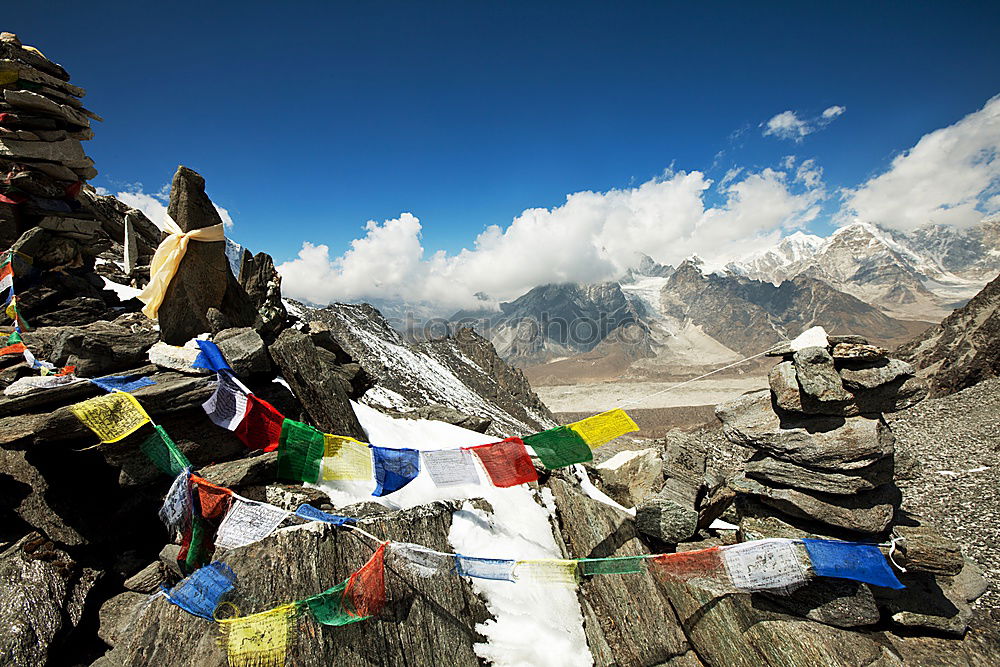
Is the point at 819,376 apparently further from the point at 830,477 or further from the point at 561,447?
the point at 561,447

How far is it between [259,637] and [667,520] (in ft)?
18.5

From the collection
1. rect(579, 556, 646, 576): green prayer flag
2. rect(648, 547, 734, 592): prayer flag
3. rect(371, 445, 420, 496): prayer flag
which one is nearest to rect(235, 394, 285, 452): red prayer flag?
rect(371, 445, 420, 496): prayer flag

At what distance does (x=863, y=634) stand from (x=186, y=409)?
407 inches

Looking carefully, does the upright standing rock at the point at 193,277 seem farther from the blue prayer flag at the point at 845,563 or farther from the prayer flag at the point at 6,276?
the blue prayer flag at the point at 845,563

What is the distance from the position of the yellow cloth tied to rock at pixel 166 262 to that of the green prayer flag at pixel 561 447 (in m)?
8.00

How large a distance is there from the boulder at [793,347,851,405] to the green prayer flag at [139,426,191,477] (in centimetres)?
963

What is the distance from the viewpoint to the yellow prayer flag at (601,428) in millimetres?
6156

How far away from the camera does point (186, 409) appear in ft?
19.9

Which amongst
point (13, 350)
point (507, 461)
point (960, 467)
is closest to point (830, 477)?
point (507, 461)

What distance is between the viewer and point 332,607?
420 centimetres

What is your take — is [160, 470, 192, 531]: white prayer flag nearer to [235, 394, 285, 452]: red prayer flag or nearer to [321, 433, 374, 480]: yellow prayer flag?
[235, 394, 285, 452]: red prayer flag

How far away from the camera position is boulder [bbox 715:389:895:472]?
21.9 ft

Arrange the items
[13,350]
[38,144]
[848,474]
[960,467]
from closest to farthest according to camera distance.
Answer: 1. [848,474]
2. [13,350]
3. [38,144]
4. [960,467]

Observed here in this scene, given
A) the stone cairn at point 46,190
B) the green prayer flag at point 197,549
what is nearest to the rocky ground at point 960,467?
the green prayer flag at point 197,549
